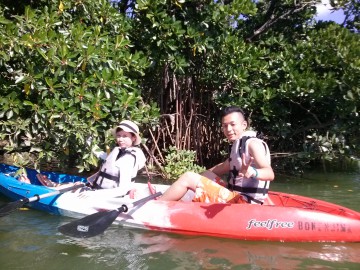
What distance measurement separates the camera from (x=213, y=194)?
4570 mm

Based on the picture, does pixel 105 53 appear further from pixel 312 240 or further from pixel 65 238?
pixel 312 240

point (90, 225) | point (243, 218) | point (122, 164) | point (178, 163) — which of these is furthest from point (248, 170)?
point (178, 163)

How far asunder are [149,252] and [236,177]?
1254 mm

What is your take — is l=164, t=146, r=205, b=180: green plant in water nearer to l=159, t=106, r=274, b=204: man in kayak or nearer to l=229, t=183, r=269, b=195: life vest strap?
l=159, t=106, r=274, b=204: man in kayak

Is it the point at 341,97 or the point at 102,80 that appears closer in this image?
the point at 102,80

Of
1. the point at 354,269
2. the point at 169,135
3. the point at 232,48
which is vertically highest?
the point at 232,48

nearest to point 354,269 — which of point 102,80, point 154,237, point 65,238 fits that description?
point 154,237

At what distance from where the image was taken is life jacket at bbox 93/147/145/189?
5.14 meters

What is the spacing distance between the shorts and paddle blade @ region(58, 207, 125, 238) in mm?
950

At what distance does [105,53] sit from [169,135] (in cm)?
297

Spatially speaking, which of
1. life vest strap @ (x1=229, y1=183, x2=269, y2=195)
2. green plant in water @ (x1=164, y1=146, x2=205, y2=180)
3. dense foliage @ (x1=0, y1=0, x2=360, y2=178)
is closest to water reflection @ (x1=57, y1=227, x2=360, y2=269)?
life vest strap @ (x1=229, y1=183, x2=269, y2=195)

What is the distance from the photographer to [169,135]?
8.27 m

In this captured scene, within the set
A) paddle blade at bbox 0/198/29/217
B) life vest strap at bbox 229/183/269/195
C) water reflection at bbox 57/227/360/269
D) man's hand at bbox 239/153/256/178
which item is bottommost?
water reflection at bbox 57/227/360/269

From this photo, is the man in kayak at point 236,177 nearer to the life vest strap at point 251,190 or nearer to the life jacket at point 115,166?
the life vest strap at point 251,190
